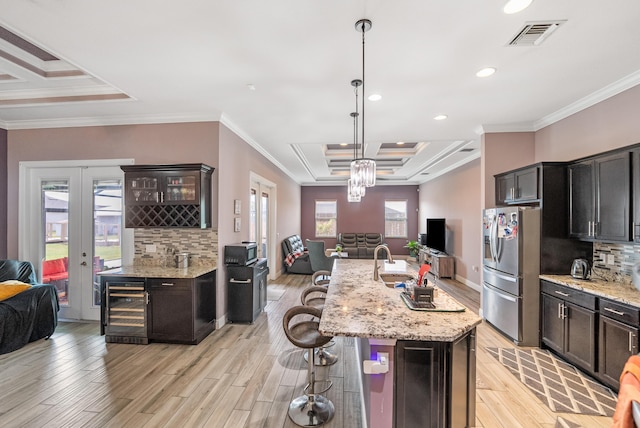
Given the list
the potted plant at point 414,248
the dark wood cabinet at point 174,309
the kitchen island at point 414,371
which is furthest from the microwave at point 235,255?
the potted plant at point 414,248

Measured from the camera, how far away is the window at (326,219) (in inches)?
424

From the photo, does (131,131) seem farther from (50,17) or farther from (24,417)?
(24,417)

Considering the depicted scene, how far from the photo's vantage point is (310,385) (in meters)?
2.28

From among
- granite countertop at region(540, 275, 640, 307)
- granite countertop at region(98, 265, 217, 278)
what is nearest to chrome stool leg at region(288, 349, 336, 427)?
granite countertop at region(98, 265, 217, 278)

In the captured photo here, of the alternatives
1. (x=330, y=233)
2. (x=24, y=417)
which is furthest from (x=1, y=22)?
(x=330, y=233)

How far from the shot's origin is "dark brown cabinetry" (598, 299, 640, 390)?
2.37 m

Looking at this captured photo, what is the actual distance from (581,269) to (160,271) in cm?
490

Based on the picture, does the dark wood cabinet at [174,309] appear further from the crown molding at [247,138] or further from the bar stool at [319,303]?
the crown molding at [247,138]

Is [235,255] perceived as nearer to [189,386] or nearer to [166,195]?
[166,195]

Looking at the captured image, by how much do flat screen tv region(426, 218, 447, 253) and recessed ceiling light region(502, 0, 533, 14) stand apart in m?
6.41

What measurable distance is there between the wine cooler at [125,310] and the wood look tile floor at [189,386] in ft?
0.41

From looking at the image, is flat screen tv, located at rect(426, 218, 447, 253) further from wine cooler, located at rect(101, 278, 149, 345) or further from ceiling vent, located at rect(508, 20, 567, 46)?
wine cooler, located at rect(101, 278, 149, 345)

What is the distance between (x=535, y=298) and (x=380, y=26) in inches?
136

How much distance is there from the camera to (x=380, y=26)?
212 centimetres
